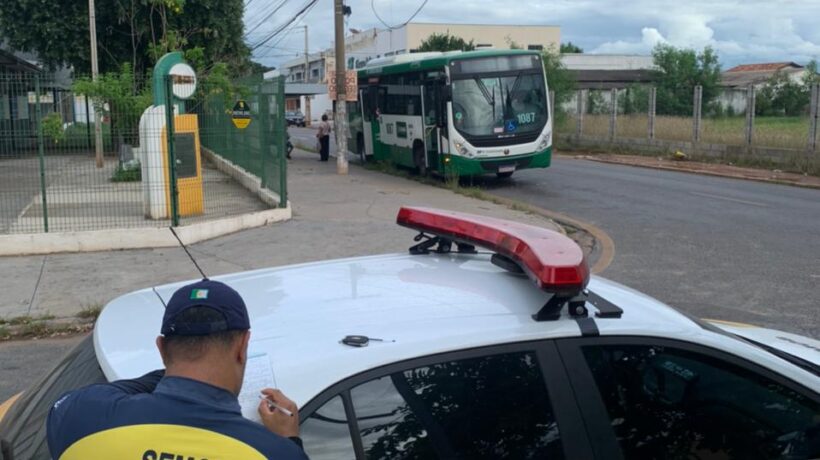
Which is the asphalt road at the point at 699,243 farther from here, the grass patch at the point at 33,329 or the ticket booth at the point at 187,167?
the ticket booth at the point at 187,167

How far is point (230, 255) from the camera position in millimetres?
11141

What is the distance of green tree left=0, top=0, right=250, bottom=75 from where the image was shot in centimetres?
2770

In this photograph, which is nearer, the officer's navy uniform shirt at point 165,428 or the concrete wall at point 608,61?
the officer's navy uniform shirt at point 165,428

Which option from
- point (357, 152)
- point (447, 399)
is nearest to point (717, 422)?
point (447, 399)

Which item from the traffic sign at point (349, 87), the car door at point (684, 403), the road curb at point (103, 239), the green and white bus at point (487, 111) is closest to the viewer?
the car door at point (684, 403)

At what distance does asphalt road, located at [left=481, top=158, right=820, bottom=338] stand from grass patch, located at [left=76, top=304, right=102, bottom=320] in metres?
5.81

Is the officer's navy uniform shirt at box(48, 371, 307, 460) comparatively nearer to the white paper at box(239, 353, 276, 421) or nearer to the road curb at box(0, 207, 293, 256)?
the white paper at box(239, 353, 276, 421)

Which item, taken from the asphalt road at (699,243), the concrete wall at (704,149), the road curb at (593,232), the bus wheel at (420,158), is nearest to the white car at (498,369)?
the asphalt road at (699,243)

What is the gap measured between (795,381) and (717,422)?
29cm

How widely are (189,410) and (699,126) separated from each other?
28.4 metres

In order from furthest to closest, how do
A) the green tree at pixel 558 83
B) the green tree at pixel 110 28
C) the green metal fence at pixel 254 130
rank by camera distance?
the green tree at pixel 558 83, the green tree at pixel 110 28, the green metal fence at pixel 254 130

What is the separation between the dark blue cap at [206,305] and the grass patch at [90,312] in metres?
6.68

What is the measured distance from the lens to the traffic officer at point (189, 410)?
1.78 meters

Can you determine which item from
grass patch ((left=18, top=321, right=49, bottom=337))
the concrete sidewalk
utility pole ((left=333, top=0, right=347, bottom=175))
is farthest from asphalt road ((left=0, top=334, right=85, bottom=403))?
utility pole ((left=333, top=0, right=347, bottom=175))
